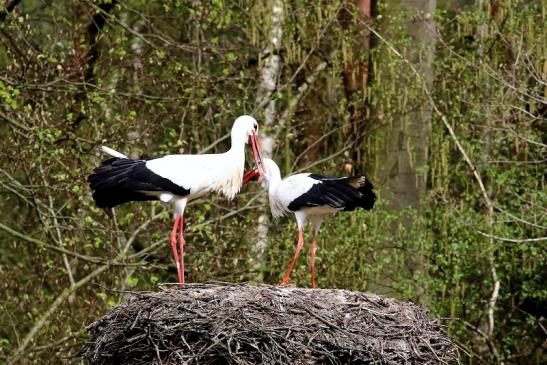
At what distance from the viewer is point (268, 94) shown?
54.3ft

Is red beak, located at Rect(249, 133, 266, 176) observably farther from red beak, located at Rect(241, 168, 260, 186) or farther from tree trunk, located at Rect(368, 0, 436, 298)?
tree trunk, located at Rect(368, 0, 436, 298)

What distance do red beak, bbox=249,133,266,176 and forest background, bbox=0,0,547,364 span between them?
1.68 m

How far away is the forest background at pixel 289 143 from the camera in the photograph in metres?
14.8

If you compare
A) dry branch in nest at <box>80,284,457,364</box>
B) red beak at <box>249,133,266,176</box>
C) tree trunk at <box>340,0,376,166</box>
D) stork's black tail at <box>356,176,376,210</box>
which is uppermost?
tree trunk at <box>340,0,376,166</box>

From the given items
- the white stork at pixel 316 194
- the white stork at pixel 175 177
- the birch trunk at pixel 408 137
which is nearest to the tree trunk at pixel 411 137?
the birch trunk at pixel 408 137

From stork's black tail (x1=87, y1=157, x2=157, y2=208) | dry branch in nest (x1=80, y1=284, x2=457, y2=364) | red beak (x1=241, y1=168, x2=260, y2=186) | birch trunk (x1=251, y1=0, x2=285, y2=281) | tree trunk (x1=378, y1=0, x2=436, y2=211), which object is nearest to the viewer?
dry branch in nest (x1=80, y1=284, x2=457, y2=364)

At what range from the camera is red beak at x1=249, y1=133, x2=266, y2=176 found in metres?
12.8

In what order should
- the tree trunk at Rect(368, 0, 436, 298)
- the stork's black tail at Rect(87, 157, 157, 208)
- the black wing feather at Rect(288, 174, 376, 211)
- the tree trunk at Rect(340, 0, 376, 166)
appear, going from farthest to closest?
the tree trunk at Rect(340, 0, 376, 166)
the tree trunk at Rect(368, 0, 436, 298)
the black wing feather at Rect(288, 174, 376, 211)
the stork's black tail at Rect(87, 157, 157, 208)

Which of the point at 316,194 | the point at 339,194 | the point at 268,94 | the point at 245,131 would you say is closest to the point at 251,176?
the point at 245,131

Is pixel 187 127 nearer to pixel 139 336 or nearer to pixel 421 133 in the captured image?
pixel 421 133

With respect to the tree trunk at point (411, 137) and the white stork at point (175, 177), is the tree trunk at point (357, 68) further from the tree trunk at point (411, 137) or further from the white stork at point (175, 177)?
the white stork at point (175, 177)

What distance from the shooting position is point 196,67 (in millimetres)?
16562

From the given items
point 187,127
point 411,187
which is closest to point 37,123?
point 187,127

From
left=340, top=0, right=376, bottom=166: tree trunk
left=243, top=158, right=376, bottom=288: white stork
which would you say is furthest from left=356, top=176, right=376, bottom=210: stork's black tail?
left=340, top=0, right=376, bottom=166: tree trunk
